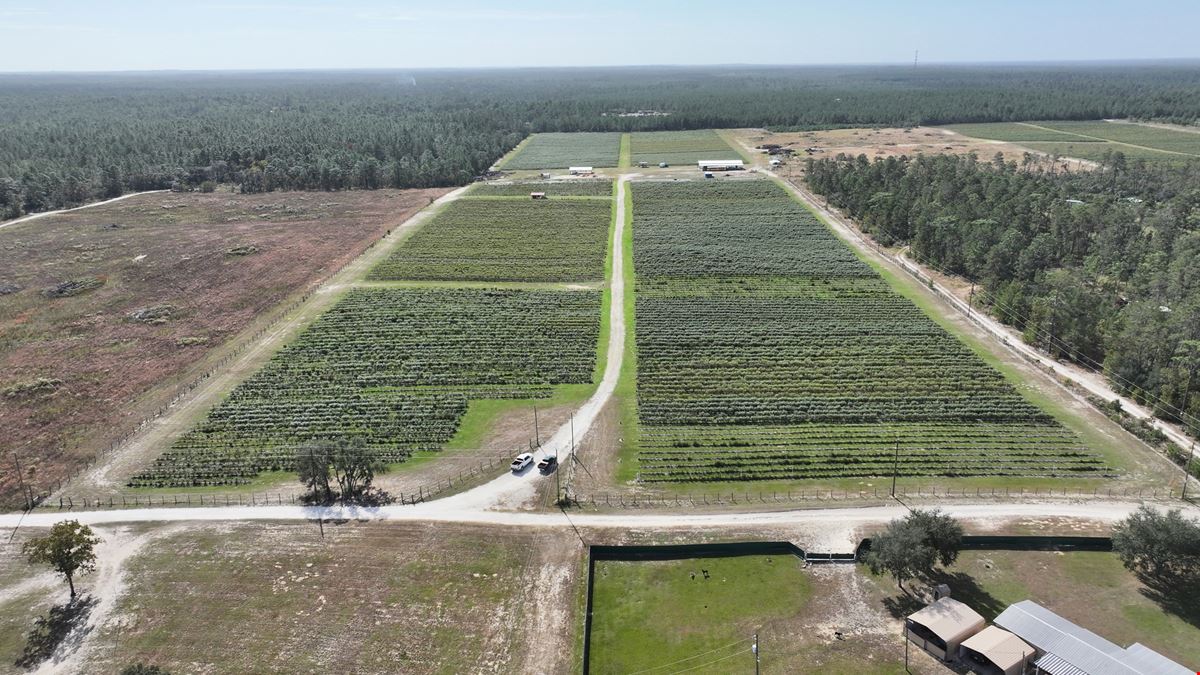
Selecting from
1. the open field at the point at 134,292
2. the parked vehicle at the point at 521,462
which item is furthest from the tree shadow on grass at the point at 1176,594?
the open field at the point at 134,292

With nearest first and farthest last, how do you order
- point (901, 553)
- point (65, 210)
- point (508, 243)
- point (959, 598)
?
point (901, 553) → point (959, 598) → point (508, 243) → point (65, 210)

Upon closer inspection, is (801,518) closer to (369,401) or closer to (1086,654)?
(1086,654)

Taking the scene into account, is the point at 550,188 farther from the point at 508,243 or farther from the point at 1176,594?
the point at 1176,594

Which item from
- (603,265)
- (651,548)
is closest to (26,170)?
(603,265)

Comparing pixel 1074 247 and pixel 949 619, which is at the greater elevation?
pixel 1074 247

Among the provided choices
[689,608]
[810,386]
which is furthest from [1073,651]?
[810,386]

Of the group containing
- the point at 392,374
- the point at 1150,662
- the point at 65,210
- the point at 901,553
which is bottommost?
the point at 1150,662

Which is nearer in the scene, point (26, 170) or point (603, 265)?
point (603, 265)

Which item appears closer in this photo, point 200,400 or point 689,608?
point 689,608
